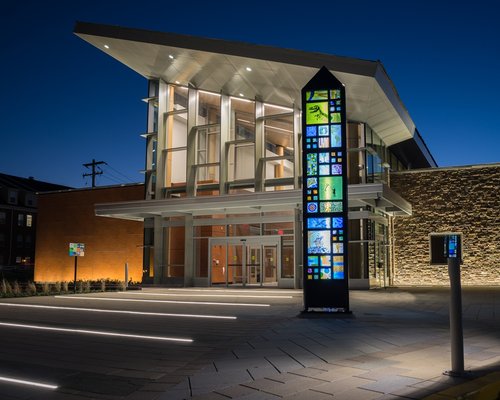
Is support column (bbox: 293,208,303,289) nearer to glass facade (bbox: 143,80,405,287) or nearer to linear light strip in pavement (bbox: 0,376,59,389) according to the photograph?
glass facade (bbox: 143,80,405,287)

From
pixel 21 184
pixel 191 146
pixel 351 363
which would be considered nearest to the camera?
pixel 351 363

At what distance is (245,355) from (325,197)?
6051mm

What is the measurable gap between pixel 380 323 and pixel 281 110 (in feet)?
55.5

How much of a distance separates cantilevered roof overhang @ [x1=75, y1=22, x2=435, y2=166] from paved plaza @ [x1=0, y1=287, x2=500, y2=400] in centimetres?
1087

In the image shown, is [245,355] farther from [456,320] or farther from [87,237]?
[87,237]

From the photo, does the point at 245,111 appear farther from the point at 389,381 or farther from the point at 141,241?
the point at 389,381

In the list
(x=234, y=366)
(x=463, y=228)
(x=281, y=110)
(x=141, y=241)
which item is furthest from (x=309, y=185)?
(x=141, y=241)

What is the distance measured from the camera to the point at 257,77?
24.8 m

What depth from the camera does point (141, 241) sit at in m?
31.2

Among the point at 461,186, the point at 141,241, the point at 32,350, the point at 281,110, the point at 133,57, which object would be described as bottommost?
the point at 32,350

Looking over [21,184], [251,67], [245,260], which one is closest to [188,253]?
[245,260]

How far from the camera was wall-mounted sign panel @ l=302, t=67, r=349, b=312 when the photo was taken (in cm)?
1288

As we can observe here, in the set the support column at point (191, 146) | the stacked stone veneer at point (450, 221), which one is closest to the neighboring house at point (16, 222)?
the support column at point (191, 146)

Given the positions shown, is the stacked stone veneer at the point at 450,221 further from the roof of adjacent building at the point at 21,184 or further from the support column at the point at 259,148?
the roof of adjacent building at the point at 21,184
